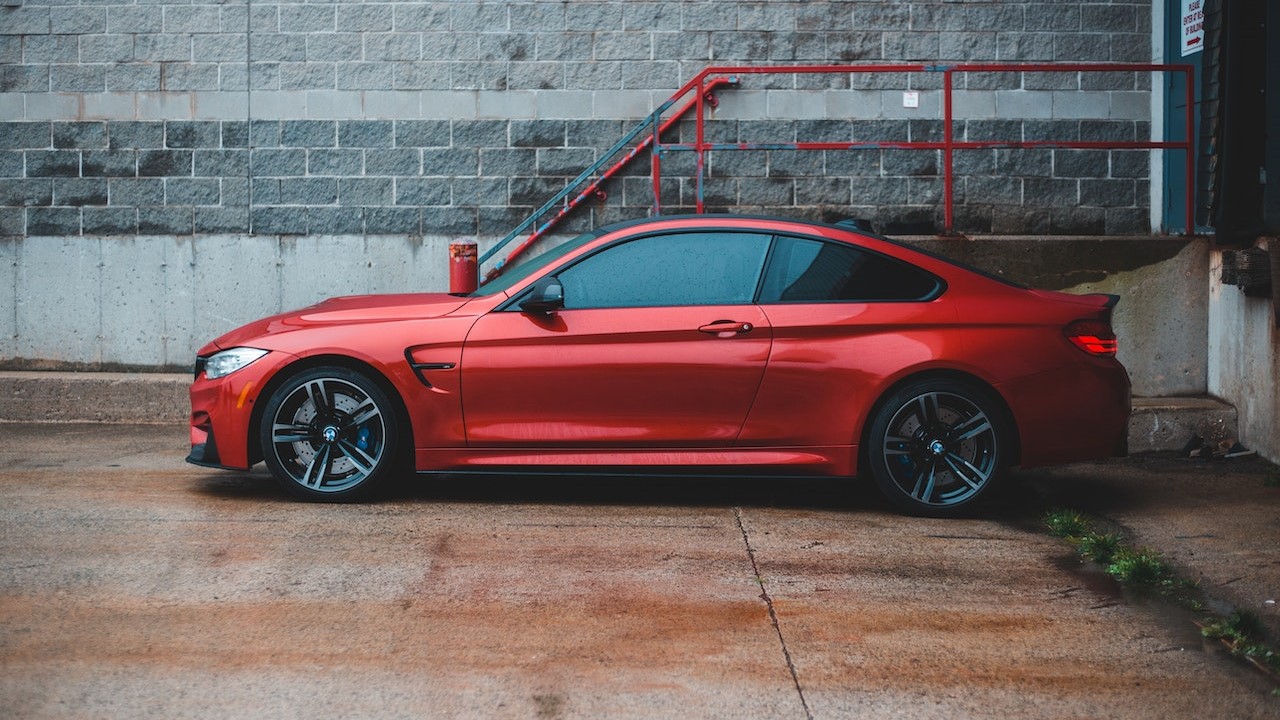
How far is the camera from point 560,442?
7.08 metres

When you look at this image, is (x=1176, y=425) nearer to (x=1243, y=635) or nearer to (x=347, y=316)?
(x=1243, y=635)

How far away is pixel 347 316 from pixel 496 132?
4.23 m

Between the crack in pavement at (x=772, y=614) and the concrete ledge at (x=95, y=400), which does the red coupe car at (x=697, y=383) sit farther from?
the concrete ledge at (x=95, y=400)

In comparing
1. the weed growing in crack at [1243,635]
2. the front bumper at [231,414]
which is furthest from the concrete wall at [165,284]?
the weed growing in crack at [1243,635]

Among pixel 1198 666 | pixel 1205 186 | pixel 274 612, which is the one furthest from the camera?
pixel 1205 186

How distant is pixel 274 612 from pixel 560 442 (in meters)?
2.16

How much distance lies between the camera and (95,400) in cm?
1034

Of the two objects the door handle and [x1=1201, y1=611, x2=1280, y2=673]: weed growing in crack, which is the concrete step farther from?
[x1=1201, y1=611, x2=1280, y2=673]: weed growing in crack

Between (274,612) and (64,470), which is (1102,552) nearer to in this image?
(274,612)

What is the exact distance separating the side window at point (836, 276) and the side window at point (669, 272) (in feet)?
0.33

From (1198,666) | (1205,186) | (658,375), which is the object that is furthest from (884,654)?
(1205,186)

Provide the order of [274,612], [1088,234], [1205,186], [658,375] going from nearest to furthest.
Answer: [274,612]
[658,375]
[1205,186]
[1088,234]

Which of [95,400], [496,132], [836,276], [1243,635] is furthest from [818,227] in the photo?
[95,400]

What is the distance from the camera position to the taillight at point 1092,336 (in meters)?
7.15
